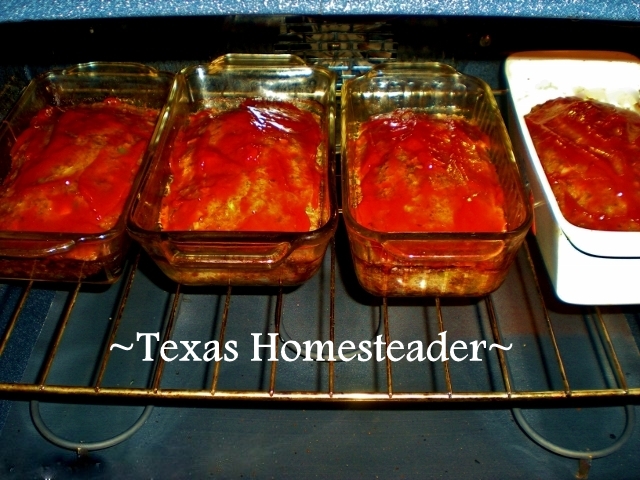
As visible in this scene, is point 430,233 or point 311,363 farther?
point 311,363

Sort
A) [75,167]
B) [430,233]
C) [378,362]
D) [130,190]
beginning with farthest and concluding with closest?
[378,362] → [75,167] → [130,190] → [430,233]

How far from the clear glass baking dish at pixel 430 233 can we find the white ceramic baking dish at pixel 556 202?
45 mm

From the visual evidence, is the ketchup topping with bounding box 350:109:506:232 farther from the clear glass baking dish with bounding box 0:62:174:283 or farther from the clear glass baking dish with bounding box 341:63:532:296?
the clear glass baking dish with bounding box 0:62:174:283

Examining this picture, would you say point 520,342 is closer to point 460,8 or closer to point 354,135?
point 354,135

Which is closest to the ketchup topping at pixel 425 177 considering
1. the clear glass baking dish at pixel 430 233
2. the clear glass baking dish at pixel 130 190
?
the clear glass baking dish at pixel 430 233

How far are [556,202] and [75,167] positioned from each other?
99 centimetres

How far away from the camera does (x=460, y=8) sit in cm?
62

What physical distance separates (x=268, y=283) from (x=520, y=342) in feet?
2.31

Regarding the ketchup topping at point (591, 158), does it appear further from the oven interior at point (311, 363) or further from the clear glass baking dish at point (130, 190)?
the clear glass baking dish at point (130, 190)

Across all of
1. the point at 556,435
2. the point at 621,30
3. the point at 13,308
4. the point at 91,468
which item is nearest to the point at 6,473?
the point at 91,468

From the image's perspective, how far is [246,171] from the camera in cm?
111

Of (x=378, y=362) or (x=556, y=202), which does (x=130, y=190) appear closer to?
(x=378, y=362)

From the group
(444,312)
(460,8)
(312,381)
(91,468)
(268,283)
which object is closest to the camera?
(460,8)

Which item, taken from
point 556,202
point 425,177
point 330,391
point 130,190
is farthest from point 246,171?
point 556,202
